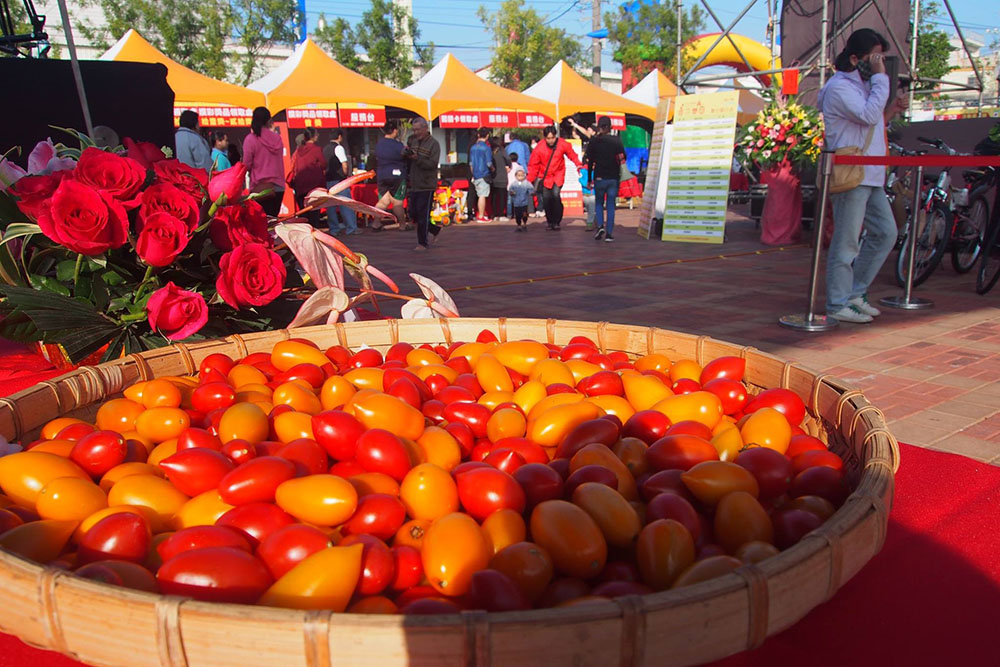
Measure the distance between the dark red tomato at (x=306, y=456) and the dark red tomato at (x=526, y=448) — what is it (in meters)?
0.31

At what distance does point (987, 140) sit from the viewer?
289 inches

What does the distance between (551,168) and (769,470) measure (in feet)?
35.1

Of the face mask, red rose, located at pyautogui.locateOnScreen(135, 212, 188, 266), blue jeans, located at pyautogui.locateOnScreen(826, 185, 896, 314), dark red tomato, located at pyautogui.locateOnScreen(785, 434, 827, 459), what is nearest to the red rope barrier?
blue jeans, located at pyautogui.locateOnScreen(826, 185, 896, 314)

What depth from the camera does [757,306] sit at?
5.64 m

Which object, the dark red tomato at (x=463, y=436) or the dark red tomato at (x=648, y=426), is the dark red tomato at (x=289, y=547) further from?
the dark red tomato at (x=648, y=426)

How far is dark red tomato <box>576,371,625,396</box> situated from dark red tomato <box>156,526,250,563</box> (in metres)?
0.88

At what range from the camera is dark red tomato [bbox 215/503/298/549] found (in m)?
1.06

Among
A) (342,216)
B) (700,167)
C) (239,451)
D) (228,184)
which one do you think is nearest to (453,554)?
(239,451)

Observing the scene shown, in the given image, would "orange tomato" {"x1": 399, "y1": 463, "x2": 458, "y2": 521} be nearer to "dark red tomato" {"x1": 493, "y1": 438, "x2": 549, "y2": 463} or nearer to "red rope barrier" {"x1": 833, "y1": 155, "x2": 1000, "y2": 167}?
"dark red tomato" {"x1": 493, "y1": 438, "x2": 549, "y2": 463}

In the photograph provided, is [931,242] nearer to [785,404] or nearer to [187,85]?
[785,404]

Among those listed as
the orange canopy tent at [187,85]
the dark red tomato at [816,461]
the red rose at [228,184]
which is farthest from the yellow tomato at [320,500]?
the orange canopy tent at [187,85]

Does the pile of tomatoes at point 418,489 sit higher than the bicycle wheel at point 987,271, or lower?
higher

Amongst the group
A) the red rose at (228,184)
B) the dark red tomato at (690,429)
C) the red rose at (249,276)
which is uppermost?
the red rose at (228,184)

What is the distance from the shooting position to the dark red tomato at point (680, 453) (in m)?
1.28
